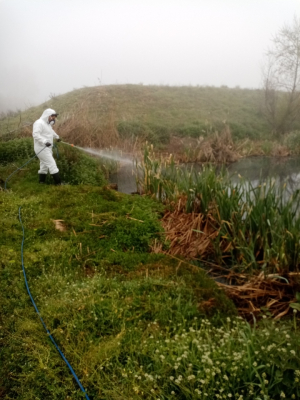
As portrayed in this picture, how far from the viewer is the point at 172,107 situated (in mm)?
27062

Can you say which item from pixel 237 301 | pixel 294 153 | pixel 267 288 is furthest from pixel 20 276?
pixel 294 153

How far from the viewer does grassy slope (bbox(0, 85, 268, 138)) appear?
70.1 feet

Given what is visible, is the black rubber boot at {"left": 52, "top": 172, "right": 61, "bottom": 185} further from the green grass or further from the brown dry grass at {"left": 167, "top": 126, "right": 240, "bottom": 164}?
the brown dry grass at {"left": 167, "top": 126, "right": 240, "bottom": 164}

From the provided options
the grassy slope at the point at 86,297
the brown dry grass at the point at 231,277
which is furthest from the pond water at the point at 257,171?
the grassy slope at the point at 86,297

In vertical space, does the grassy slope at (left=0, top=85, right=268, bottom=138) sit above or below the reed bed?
above

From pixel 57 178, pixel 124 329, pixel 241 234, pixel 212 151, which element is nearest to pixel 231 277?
pixel 241 234

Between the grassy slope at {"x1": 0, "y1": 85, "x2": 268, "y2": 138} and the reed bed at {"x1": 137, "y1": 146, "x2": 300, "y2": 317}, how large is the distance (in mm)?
13589

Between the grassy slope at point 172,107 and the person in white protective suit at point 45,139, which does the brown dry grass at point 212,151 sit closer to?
the grassy slope at point 172,107

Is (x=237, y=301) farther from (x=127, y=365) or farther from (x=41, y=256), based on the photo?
(x=41, y=256)

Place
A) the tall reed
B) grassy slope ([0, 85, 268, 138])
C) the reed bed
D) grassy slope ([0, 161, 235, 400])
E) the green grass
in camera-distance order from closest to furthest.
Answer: the green grass → grassy slope ([0, 161, 235, 400]) → the reed bed → the tall reed → grassy slope ([0, 85, 268, 138])

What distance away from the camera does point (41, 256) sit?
13.8ft

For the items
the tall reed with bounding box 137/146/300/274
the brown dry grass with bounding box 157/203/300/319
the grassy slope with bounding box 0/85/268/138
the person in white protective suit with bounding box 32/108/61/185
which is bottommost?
the brown dry grass with bounding box 157/203/300/319

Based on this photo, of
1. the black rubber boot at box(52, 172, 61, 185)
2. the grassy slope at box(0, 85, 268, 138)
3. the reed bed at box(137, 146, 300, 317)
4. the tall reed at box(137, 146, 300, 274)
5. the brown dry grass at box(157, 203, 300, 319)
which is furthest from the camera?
the grassy slope at box(0, 85, 268, 138)

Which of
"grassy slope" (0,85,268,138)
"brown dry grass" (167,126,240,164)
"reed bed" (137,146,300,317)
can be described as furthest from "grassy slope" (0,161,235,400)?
"grassy slope" (0,85,268,138)
